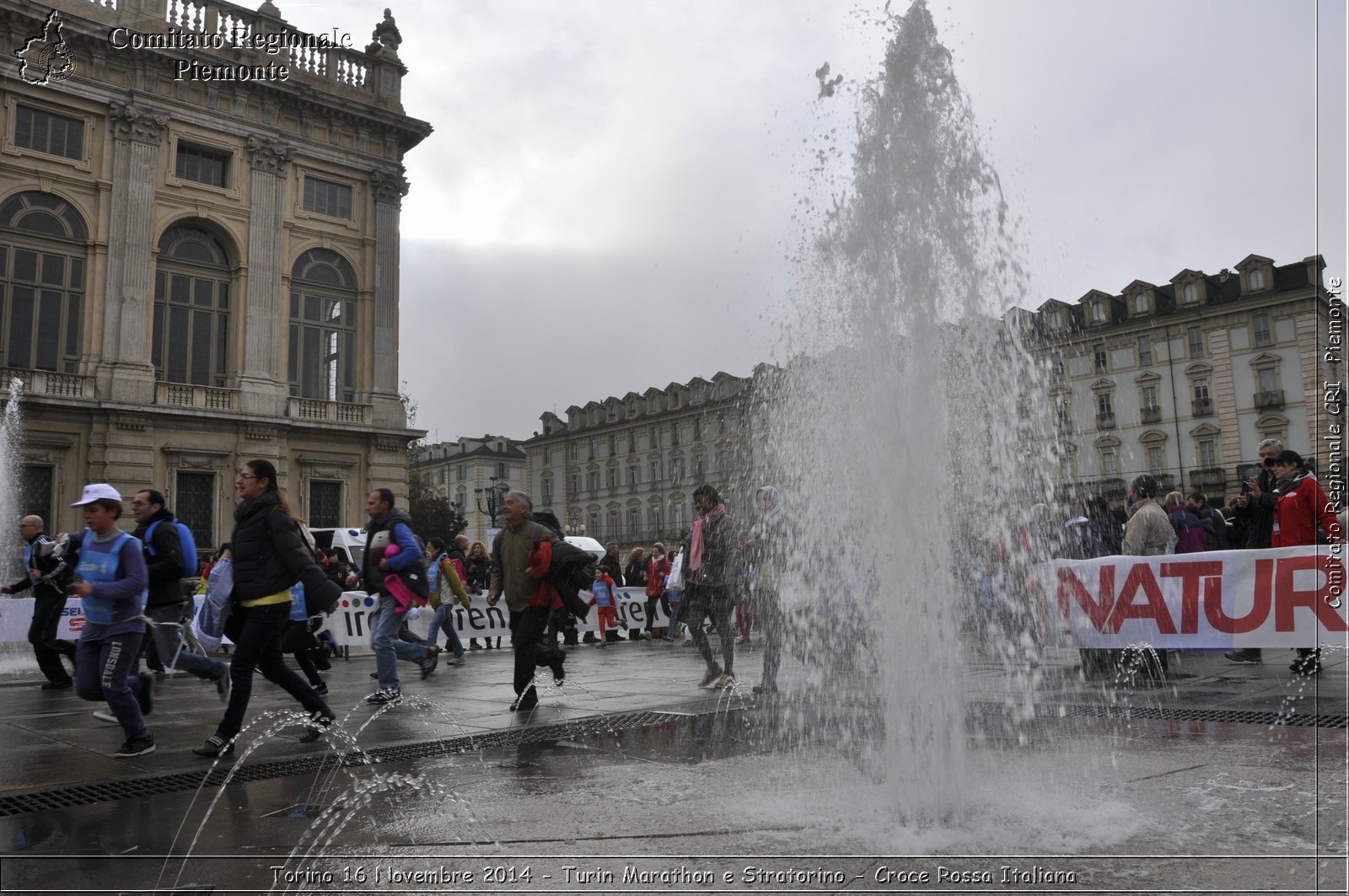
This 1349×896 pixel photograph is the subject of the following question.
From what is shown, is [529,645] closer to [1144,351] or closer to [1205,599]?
[1205,599]

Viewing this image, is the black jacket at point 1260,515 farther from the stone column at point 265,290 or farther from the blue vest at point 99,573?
the stone column at point 265,290

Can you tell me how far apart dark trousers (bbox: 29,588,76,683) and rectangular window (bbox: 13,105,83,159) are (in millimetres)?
21235

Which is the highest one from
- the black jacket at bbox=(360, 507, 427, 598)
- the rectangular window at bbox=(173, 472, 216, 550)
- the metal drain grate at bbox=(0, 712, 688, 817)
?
the rectangular window at bbox=(173, 472, 216, 550)

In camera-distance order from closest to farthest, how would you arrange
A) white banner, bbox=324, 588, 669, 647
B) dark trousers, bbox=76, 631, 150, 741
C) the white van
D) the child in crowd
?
dark trousers, bbox=76, 631, 150, 741 < white banner, bbox=324, 588, 669, 647 < the child in crowd < the white van

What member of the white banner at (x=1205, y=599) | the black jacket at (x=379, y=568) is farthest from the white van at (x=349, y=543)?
the white banner at (x=1205, y=599)

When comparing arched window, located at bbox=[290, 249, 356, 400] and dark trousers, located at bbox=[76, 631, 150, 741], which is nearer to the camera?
dark trousers, located at bbox=[76, 631, 150, 741]

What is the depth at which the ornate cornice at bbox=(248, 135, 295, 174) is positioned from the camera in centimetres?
2919

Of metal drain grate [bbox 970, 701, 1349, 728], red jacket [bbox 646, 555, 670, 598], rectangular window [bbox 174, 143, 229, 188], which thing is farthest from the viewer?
rectangular window [bbox 174, 143, 229, 188]

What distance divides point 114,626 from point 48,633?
5159 millimetres

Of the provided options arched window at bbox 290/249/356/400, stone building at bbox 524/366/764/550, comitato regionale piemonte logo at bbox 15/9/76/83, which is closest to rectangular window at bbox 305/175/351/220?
arched window at bbox 290/249/356/400

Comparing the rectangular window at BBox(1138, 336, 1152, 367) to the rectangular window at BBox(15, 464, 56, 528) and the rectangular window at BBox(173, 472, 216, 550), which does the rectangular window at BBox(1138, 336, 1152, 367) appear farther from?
the rectangular window at BBox(15, 464, 56, 528)

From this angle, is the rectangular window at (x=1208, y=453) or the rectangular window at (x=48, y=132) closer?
the rectangular window at (x=48, y=132)

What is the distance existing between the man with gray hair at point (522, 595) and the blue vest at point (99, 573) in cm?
270

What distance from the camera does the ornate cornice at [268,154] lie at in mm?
29188
